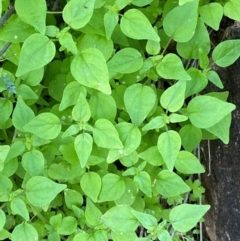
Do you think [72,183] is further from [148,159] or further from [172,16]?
[172,16]

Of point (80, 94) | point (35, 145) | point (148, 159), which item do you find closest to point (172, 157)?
point (148, 159)

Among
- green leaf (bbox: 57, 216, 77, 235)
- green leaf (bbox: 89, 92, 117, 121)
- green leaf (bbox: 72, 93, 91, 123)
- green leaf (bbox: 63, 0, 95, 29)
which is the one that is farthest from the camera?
green leaf (bbox: 57, 216, 77, 235)

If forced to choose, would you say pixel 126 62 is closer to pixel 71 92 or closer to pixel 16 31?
pixel 71 92

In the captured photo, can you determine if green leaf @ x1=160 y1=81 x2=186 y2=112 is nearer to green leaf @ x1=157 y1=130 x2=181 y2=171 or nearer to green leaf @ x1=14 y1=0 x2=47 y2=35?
green leaf @ x1=157 y1=130 x2=181 y2=171

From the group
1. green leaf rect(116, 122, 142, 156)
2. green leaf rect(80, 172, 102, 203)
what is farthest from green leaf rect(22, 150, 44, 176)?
green leaf rect(116, 122, 142, 156)

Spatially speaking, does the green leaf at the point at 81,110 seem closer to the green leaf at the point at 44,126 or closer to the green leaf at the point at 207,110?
the green leaf at the point at 44,126

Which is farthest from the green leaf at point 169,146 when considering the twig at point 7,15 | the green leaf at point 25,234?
the twig at point 7,15

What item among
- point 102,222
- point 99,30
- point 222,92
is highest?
point 99,30
